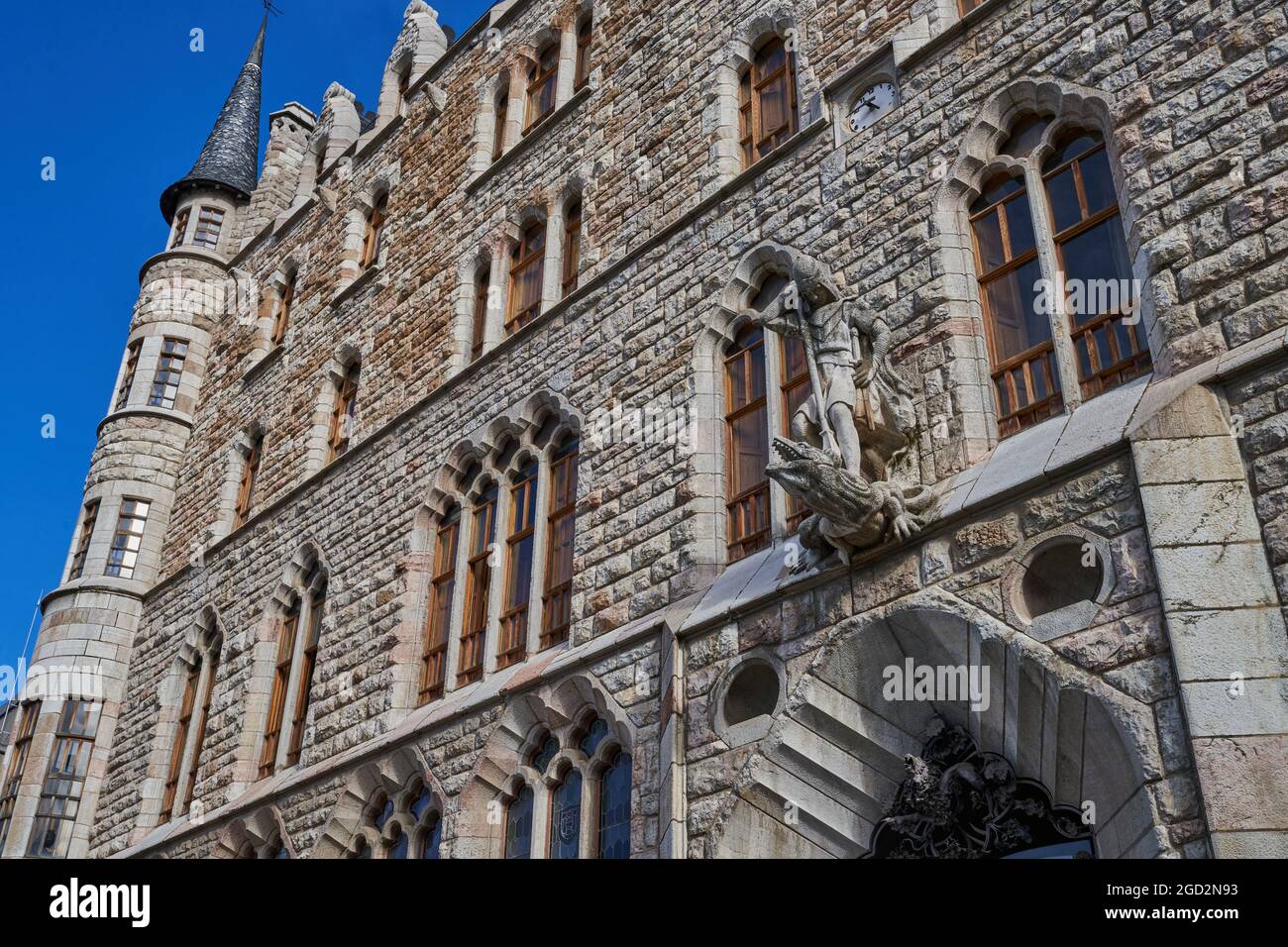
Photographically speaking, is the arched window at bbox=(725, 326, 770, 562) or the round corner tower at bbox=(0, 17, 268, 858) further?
the round corner tower at bbox=(0, 17, 268, 858)

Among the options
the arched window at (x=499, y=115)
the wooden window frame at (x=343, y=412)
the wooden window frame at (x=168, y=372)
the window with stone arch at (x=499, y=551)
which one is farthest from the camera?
the wooden window frame at (x=168, y=372)

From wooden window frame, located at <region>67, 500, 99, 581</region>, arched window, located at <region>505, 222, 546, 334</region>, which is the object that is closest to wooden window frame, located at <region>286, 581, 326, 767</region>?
arched window, located at <region>505, 222, 546, 334</region>

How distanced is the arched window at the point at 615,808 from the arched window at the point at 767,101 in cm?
518

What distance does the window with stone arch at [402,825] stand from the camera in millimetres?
10641

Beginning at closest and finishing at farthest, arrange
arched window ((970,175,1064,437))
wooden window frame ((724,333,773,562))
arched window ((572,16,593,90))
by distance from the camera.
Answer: arched window ((970,175,1064,437)), wooden window frame ((724,333,773,562)), arched window ((572,16,593,90))

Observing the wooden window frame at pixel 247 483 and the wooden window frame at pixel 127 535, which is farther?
the wooden window frame at pixel 127 535

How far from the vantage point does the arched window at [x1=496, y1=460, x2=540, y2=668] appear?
428 inches

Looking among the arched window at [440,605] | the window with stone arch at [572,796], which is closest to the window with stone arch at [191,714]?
the arched window at [440,605]

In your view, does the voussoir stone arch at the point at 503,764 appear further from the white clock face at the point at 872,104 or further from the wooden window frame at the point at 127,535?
the wooden window frame at the point at 127,535

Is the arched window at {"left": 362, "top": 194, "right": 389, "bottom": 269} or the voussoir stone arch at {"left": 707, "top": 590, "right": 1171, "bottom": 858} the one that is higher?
the arched window at {"left": 362, "top": 194, "right": 389, "bottom": 269}

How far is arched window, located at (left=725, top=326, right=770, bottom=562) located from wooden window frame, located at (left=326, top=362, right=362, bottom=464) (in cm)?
674

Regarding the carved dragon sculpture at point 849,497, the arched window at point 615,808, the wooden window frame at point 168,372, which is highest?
the wooden window frame at point 168,372

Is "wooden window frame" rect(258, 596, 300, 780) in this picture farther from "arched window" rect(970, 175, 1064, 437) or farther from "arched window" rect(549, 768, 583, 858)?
"arched window" rect(970, 175, 1064, 437)
